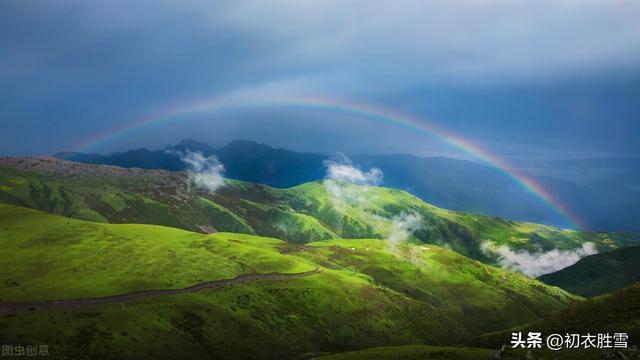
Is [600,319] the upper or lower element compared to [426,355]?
upper

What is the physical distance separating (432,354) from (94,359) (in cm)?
11028

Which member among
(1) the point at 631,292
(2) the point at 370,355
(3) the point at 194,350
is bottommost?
(3) the point at 194,350

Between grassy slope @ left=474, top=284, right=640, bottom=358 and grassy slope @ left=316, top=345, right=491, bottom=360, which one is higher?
grassy slope @ left=474, top=284, right=640, bottom=358

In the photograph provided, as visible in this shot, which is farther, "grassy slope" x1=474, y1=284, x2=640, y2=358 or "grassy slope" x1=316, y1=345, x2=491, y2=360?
"grassy slope" x1=474, y1=284, x2=640, y2=358

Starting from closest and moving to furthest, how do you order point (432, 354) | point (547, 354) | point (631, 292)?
point (547, 354) → point (432, 354) → point (631, 292)

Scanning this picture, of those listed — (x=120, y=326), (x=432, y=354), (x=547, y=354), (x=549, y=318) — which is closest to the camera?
(x=547, y=354)

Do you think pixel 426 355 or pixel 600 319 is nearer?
pixel 426 355

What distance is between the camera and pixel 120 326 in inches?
7480

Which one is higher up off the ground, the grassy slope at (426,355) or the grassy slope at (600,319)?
the grassy slope at (600,319)

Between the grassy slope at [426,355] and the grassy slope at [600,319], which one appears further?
the grassy slope at [600,319]

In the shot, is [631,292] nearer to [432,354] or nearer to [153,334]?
[432,354]

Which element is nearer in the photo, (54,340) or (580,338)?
(580,338)

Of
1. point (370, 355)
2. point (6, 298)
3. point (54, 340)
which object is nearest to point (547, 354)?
point (370, 355)

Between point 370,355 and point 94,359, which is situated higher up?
point 370,355
